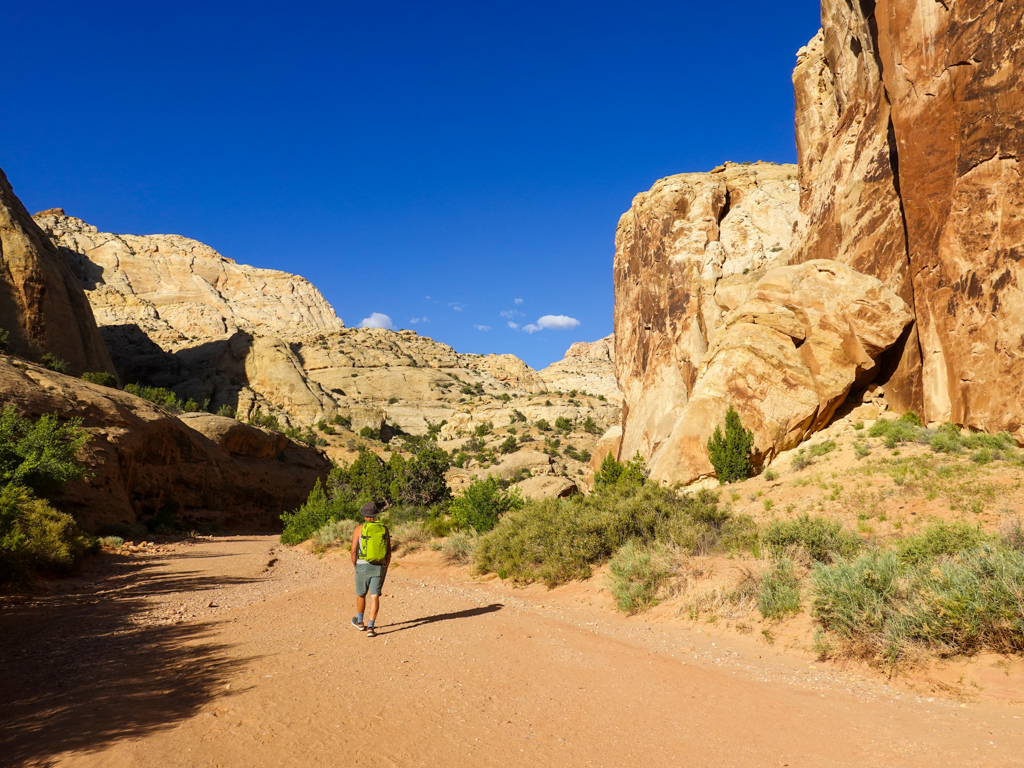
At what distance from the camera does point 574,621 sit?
7.92 metres

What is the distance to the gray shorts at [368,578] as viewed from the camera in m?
7.12

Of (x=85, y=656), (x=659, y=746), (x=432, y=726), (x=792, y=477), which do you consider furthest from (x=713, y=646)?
(x=792, y=477)

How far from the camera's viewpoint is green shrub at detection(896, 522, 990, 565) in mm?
6914

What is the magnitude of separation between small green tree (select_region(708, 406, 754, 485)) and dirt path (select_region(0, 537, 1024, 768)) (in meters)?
13.5

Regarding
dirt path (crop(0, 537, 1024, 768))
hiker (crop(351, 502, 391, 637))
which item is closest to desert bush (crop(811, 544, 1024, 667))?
dirt path (crop(0, 537, 1024, 768))

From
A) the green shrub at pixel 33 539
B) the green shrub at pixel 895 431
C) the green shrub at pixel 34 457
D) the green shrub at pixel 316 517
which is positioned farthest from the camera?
the green shrub at pixel 316 517

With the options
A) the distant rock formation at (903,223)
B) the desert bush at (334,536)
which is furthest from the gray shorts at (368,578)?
the distant rock formation at (903,223)

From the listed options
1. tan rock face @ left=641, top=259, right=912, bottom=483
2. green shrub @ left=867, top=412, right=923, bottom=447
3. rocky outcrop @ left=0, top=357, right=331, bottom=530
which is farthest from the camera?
rocky outcrop @ left=0, top=357, right=331, bottom=530

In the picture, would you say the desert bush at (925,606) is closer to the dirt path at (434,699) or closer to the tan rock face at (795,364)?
the dirt path at (434,699)

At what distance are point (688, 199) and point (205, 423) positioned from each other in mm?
35844

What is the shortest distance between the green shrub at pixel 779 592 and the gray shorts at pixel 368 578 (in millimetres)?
5174

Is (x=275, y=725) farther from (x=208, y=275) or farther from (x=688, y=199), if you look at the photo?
(x=208, y=275)

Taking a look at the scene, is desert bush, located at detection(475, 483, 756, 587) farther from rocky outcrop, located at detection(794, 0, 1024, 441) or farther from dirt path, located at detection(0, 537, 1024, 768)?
rocky outcrop, located at detection(794, 0, 1024, 441)

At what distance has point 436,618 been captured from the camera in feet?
25.5
